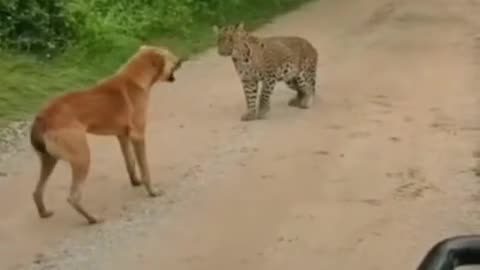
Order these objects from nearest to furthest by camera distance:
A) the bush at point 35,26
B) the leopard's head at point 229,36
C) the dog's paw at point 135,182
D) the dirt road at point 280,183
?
1. the dirt road at point 280,183
2. the dog's paw at point 135,182
3. the leopard's head at point 229,36
4. the bush at point 35,26

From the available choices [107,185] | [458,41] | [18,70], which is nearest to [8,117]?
[18,70]

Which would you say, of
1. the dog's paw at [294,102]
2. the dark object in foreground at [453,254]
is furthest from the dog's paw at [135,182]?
the dark object in foreground at [453,254]

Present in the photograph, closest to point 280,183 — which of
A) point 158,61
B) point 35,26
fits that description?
point 158,61

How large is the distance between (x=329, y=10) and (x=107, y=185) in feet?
31.8

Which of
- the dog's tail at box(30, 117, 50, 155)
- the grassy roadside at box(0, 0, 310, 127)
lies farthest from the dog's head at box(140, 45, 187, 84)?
the grassy roadside at box(0, 0, 310, 127)

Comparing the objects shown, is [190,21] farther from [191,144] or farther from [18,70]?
[191,144]

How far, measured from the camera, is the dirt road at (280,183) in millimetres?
7098

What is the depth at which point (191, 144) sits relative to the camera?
9852mm

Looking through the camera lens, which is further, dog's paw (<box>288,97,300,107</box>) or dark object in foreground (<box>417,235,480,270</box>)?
dog's paw (<box>288,97,300,107</box>)

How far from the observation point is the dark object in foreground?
2148 millimetres

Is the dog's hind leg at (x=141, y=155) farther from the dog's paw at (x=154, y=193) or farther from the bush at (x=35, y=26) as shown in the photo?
the bush at (x=35, y=26)

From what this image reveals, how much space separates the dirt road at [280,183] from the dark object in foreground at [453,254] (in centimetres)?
450

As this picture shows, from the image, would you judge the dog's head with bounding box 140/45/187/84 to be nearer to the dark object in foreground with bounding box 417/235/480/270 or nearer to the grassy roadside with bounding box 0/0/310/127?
the grassy roadside with bounding box 0/0/310/127

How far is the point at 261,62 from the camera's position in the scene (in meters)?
10.6
